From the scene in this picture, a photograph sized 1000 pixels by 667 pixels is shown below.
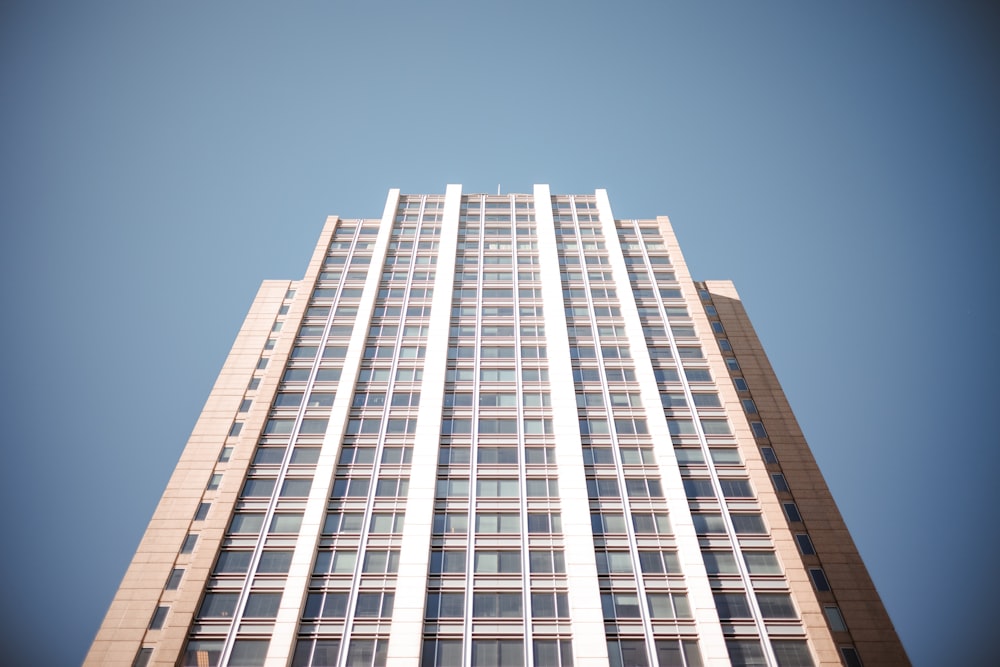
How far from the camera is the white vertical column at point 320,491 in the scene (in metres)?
35.5

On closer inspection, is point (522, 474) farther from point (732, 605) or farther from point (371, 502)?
point (732, 605)

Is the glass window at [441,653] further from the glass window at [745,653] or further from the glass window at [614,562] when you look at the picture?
the glass window at [745,653]

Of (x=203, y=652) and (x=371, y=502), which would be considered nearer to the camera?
(x=203, y=652)

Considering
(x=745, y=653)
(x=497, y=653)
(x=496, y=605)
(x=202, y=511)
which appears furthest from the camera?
(x=202, y=511)

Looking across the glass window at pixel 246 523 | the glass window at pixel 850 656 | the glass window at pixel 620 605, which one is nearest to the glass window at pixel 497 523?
the glass window at pixel 620 605

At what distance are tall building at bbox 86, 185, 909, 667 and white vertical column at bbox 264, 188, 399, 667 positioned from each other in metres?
0.17

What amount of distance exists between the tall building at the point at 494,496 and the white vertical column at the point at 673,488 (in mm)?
188

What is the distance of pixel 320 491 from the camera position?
43656 mm

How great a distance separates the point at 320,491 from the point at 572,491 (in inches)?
710

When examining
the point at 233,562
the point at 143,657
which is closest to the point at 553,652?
the point at 233,562

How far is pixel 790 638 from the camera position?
37.1m

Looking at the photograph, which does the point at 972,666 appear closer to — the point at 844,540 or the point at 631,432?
the point at 844,540

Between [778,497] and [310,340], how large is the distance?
42574mm

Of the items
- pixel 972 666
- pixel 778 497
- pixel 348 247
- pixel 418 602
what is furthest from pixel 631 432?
pixel 972 666
